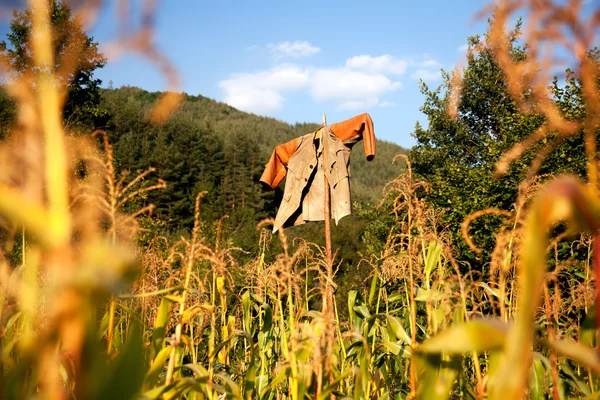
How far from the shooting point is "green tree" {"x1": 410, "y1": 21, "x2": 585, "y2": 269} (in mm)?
10617

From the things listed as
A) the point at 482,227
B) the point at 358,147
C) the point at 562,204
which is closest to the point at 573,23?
the point at 562,204

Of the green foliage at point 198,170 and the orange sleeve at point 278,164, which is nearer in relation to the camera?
the orange sleeve at point 278,164

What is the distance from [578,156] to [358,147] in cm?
9057

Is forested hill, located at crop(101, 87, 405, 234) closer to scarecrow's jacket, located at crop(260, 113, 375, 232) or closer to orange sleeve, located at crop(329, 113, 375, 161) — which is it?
scarecrow's jacket, located at crop(260, 113, 375, 232)

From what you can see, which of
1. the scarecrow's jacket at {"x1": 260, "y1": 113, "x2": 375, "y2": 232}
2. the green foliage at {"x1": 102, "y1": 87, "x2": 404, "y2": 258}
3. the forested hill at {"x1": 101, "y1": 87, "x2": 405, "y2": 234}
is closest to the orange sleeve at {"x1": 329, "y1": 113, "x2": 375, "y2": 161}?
the scarecrow's jacket at {"x1": 260, "y1": 113, "x2": 375, "y2": 232}

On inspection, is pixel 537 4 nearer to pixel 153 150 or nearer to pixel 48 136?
pixel 48 136

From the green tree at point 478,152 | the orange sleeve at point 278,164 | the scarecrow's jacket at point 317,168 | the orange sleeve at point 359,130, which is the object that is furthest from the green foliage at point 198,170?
the orange sleeve at point 359,130

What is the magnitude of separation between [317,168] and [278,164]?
2.28 feet

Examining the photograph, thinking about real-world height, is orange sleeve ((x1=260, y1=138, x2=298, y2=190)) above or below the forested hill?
below

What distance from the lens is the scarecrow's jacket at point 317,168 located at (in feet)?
15.9

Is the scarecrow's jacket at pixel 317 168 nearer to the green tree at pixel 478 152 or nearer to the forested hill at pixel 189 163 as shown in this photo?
the green tree at pixel 478 152

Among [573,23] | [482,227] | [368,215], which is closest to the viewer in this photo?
[573,23]

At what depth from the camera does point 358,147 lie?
101 meters

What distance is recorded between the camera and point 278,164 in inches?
228
